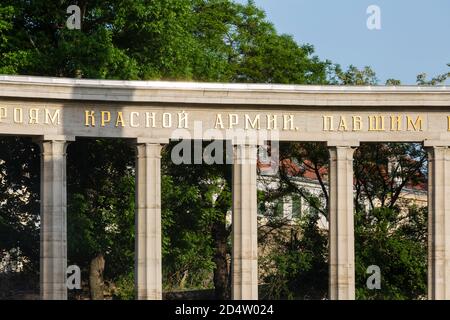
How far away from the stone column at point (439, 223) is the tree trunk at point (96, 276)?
31627mm

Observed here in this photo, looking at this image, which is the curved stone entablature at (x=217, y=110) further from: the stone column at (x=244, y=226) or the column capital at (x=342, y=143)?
the stone column at (x=244, y=226)

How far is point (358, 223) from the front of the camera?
128250 millimetres

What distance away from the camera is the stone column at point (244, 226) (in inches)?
4016

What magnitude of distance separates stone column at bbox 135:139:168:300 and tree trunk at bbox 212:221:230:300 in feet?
105

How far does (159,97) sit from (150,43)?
24.4 meters

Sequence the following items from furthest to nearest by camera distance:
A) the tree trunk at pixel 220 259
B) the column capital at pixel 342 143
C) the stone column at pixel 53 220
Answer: the tree trunk at pixel 220 259
the column capital at pixel 342 143
the stone column at pixel 53 220

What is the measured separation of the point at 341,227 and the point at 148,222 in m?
13.3

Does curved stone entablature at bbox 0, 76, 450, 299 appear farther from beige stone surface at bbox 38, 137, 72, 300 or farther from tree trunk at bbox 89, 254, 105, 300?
tree trunk at bbox 89, 254, 105, 300

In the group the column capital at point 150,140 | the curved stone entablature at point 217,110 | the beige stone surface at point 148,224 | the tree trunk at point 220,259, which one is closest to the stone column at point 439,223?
the curved stone entablature at point 217,110

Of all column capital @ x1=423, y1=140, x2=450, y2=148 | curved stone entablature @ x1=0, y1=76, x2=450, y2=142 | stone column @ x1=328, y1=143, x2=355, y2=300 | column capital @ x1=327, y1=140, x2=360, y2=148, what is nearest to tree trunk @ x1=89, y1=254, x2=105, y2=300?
curved stone entablature @ x1=0, y1=76, x2=450, y2=142

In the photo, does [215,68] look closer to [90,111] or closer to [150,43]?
[150,43]

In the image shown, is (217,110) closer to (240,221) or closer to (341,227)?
(240,221)

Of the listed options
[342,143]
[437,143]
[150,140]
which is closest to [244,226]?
[150,140]
